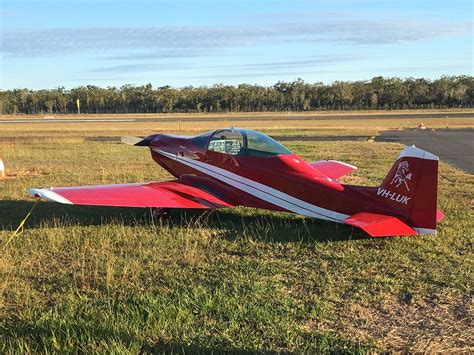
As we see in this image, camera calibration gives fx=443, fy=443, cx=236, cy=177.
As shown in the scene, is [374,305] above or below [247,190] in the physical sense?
below

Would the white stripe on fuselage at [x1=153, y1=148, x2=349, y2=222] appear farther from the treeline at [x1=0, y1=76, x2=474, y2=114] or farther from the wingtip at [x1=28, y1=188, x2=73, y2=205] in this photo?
the treeline at [x1=0, y1=76, x2=474, y2=114]

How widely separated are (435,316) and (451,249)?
2.32 meters

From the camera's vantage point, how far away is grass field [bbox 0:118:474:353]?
12.8ft

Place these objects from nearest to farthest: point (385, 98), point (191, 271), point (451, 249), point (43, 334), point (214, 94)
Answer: point (43, 334) → point (191, 271) → point (451, 249) → point (385, 98) → point (214, 94)

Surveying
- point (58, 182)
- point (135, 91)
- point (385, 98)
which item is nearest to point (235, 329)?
point (58, 182)

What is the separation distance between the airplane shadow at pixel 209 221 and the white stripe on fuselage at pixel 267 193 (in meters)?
0.31

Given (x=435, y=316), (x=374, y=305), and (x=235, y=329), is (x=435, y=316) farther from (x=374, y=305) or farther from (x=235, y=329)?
(x=235, y=329)

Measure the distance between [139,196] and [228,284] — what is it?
123 inches

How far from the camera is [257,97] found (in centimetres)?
12650

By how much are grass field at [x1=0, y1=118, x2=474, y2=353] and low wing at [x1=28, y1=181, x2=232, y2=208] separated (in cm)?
44

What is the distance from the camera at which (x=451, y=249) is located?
6383mm

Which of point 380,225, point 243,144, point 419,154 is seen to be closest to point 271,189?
point 243,144

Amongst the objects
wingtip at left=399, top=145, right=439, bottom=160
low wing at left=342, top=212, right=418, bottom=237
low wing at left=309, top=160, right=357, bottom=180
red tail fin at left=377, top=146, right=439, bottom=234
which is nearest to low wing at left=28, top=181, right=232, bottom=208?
low wing at left=342, top=212, right=418, bottom=237

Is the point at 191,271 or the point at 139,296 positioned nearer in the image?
the point at 139,296
